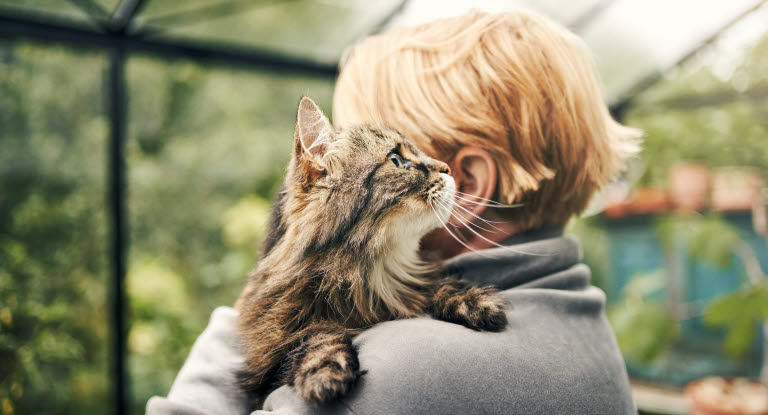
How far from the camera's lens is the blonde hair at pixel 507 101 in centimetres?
116

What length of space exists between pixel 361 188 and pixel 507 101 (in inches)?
16.1

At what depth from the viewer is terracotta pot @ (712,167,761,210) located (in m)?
3.28

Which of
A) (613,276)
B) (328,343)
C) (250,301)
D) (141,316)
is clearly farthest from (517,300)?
(613,276)

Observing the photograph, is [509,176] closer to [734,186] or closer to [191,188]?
[191,188]

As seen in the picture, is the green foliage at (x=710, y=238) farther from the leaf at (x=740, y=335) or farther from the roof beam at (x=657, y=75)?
the roof beam at (x=657, y=75)

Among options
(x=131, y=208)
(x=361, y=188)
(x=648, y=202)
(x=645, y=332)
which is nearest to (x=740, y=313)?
(x=645, y=332)

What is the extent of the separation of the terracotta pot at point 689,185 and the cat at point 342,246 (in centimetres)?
325

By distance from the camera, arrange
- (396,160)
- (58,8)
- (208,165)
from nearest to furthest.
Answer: (396,160), (58,8), (208,165)

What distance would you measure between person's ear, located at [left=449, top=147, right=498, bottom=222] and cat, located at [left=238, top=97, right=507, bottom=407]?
0.20ft

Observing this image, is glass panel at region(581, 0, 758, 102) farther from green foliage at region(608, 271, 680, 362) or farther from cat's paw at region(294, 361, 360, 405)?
cat's paw at region(294, 361, 360, 405)

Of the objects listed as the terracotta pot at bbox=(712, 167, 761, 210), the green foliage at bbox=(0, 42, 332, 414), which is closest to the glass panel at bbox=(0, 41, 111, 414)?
the green foliage at bbox=(0, 42, 332, 414)

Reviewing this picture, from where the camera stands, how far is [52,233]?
2.57m

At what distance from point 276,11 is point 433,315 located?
2400mm

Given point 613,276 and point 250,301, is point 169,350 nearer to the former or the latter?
point 250,301
